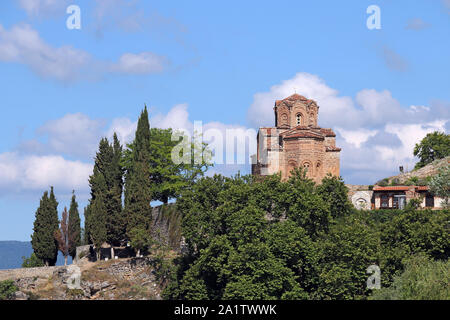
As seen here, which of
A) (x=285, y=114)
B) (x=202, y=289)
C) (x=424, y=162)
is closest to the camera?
(x=202, y=289)

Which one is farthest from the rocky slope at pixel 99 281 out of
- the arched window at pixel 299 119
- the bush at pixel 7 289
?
the arched window at pixel 299 119

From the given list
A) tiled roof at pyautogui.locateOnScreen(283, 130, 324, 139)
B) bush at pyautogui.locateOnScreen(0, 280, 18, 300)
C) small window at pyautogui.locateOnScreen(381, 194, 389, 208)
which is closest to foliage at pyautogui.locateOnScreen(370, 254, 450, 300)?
small window at pyautogui.locateOnScreen(381, 194, 389, 208)

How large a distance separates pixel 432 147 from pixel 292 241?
38.7 metres

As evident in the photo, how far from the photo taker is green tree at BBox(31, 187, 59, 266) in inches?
1742

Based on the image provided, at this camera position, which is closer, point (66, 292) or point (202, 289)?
point (202, 289)

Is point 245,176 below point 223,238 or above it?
above

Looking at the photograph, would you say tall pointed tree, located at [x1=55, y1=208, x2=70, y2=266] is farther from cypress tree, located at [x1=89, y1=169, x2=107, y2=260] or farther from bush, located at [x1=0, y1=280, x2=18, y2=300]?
bush, located at [x1=0, y1=280, x2=18, y2=300]

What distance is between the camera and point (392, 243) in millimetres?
33062

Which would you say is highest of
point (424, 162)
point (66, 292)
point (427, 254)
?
point (424, 162)

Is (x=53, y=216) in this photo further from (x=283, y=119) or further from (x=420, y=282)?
(x=420, y=282)

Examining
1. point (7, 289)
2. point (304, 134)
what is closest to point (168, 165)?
point (304, 134)
